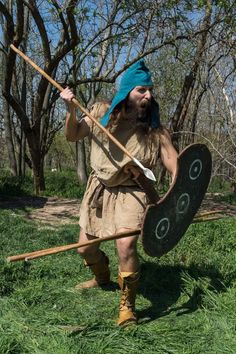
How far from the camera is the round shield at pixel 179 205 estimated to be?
10.8ft

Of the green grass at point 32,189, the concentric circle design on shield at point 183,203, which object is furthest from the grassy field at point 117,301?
the green grass at point 32,189

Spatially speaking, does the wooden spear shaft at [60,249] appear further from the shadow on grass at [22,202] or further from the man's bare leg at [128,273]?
the shadow on grass at [22,202]

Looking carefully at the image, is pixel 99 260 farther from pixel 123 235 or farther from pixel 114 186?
pixel 123 235

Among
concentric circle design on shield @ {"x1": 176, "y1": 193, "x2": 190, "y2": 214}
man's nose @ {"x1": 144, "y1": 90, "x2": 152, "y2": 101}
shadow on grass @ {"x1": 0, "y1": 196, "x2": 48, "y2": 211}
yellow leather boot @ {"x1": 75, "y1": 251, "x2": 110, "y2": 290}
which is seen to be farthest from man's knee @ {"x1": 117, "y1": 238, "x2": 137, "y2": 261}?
shadow on grass @ {"x1": 0, "y1": 196, "x2": 48, "y2": 211}

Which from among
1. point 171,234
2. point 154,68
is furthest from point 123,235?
point 154,68

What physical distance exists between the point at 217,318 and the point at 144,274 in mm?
1353

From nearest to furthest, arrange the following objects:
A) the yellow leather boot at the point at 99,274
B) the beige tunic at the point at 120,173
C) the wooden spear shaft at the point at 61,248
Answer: the wooden spear shaft at the point at 61,248
the beige tunic at the point at 120,173
the yellow leather boot at the point at 99,274

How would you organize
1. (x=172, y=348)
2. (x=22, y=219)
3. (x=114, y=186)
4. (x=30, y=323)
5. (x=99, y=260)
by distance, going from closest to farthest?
1. (x=172, y=348)
2. (x=30, y=323)
3. (x=114, y=186)
4. (x=99, y=260)
5. (x=22, y=219)

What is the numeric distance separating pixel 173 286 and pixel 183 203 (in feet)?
3.86

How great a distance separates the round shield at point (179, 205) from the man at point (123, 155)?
0.63 ft

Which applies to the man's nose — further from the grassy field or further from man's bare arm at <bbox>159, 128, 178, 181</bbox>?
the grassy field

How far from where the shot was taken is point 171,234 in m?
3.51

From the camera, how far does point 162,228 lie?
133 inches

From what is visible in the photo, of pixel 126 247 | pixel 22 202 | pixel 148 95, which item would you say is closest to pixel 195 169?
pixel 148 95
